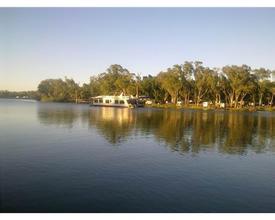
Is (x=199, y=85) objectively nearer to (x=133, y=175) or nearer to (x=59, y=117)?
(x=59, y=117)

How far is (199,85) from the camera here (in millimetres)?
77688

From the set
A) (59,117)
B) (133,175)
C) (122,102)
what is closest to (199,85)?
(122,102)

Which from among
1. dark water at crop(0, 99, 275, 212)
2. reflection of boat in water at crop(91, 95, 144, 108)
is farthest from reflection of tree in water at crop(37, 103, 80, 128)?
reflection of boat in water at crop(91, 95, 144, 108)

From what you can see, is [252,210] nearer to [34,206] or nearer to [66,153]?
[34,206]

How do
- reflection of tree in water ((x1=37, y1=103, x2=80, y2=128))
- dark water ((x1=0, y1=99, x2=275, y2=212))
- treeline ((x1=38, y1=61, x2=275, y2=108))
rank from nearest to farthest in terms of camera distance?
1. dark water ((x1=0, y1=99, x2=275, y2=212))
2. reflection of tree in water ((x1=37, y1=103, x2=80, y2=128))
3. treeline ((x1=38, y1=61, x2=275, y2=108))

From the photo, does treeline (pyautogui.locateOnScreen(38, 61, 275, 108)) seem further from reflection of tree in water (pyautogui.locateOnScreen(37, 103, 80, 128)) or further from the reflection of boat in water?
reflection of tree in water (pyautogui.locateOnScreen(37, 103, 80, 128))

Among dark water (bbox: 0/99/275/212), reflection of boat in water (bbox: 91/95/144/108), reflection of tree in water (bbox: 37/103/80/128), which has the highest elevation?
reflection of boat in water (bbox: 91/95/144/108)

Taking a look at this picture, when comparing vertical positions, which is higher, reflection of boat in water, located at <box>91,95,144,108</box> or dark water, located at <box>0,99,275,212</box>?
reflection of boat in water, located at <box>91,95,144,108</box>

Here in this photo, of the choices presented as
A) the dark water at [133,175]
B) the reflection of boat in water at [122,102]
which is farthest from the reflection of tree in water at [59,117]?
the reflection of boat in water at [122,102]

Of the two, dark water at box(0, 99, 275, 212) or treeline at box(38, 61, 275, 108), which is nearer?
dark water at box(0, 99, 275, 212)

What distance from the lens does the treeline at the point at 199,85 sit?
74.6 meters

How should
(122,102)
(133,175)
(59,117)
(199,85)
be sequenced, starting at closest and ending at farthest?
(133,175) → (59,117) → (199,85) → (122,102)

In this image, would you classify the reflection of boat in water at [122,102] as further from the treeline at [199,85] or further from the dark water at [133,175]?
the dark water at [133,175]

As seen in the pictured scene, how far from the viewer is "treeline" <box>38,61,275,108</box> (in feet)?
245
